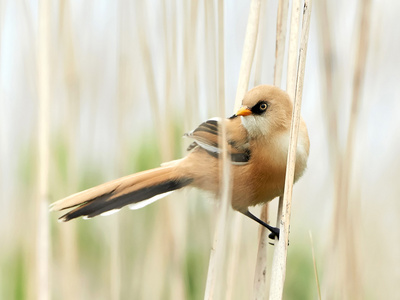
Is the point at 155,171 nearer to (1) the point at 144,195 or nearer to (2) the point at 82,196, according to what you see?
(1) the point at 144,195

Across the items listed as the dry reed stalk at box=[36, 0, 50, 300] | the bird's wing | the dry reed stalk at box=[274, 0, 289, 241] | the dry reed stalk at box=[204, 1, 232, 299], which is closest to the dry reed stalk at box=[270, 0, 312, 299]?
the dry reed stalk at box=[204, 1, 232, 299]

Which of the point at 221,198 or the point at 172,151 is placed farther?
the point at 172,151

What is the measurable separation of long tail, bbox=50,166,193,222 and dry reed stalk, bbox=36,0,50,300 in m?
0.11

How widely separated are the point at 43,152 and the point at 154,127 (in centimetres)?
38

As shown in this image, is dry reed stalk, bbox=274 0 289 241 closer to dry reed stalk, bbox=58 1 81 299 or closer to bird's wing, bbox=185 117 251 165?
bird's wing, bbox=185 117 251 165

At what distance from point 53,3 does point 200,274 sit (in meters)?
1.13

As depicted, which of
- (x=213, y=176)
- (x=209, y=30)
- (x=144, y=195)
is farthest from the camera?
(x=213, y=176)

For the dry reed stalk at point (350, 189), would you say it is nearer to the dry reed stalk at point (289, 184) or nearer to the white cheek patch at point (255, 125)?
the dry reed stalk at point (289, 184)

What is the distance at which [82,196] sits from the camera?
1717mm

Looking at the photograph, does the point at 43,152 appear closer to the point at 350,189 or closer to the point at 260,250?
the point at 260,250

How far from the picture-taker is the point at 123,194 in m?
1.86

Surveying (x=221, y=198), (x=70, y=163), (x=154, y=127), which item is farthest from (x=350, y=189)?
(x=70, y=163)

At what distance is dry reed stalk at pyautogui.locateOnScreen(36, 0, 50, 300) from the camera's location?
1.55 metres

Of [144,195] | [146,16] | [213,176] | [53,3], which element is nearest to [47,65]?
[53,3]
